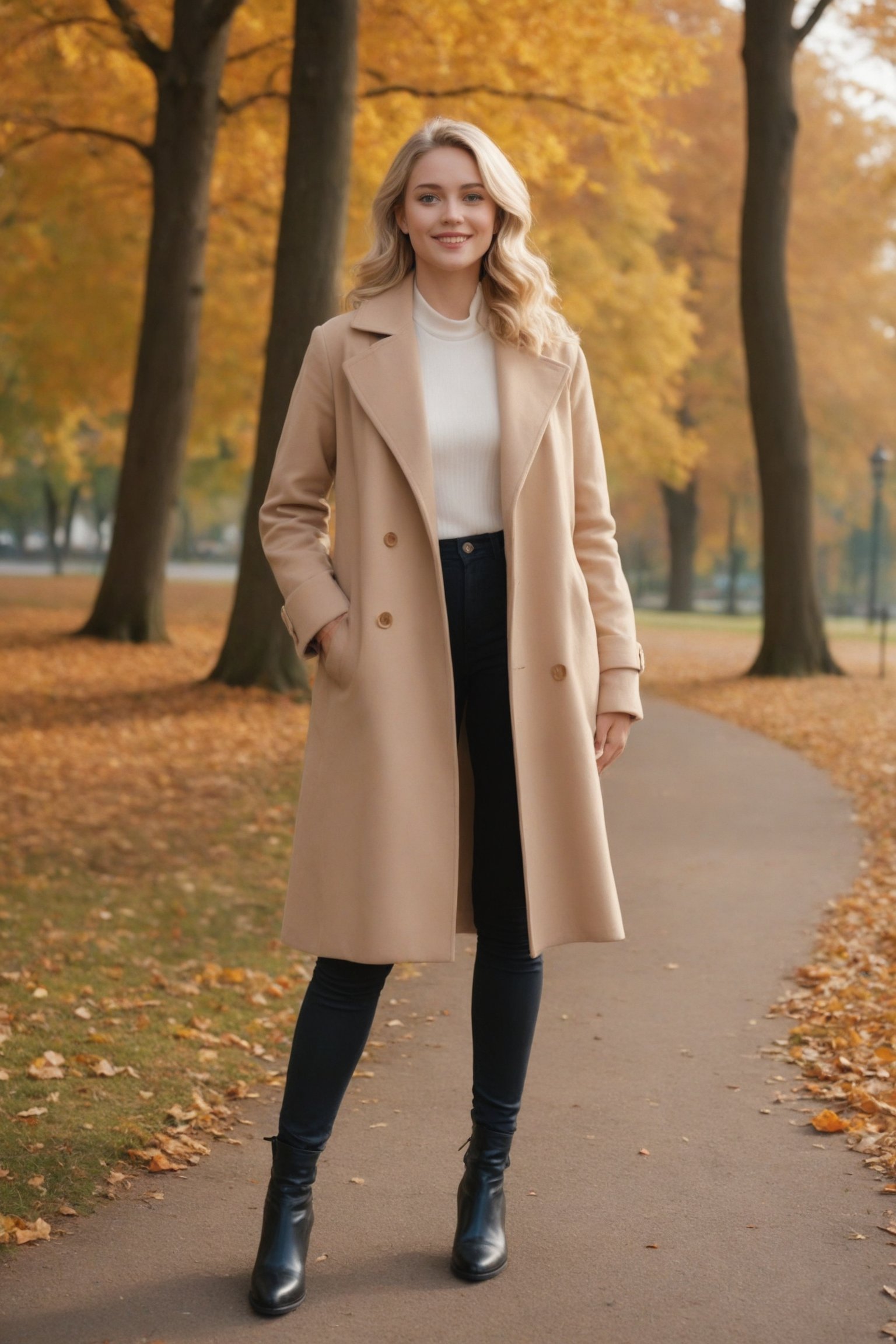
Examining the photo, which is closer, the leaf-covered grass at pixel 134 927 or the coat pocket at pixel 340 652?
the coat pocket at pixel 340 652

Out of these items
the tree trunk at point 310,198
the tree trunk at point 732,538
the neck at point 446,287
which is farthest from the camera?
the tree trunk at point 732,538

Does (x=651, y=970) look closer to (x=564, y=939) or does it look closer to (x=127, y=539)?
(x=564, y=939)

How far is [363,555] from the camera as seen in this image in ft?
9.61

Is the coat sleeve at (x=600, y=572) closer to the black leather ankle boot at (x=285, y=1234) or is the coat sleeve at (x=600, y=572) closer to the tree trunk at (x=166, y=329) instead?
the black leather ankle boot at (x=285, y=1234)

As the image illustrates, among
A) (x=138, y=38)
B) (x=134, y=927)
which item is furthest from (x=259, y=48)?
(x=134, y=927)

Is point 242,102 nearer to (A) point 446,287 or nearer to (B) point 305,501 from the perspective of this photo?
(A) point 446,287

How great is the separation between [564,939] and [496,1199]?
1.90 ft

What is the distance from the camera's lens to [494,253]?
10.0 feet

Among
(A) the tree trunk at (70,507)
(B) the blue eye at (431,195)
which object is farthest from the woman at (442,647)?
(A) the tree trunk at (70,507)

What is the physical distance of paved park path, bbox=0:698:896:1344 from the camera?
2.85 metres

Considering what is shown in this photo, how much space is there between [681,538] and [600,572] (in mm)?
33053

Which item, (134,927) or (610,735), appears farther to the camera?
(134,927)

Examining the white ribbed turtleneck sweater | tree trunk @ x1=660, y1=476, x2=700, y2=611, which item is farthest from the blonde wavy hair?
tree trunk @ x1=660, y1=476, x2=700, y2=611

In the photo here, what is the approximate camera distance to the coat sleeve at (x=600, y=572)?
3143 millimetres
